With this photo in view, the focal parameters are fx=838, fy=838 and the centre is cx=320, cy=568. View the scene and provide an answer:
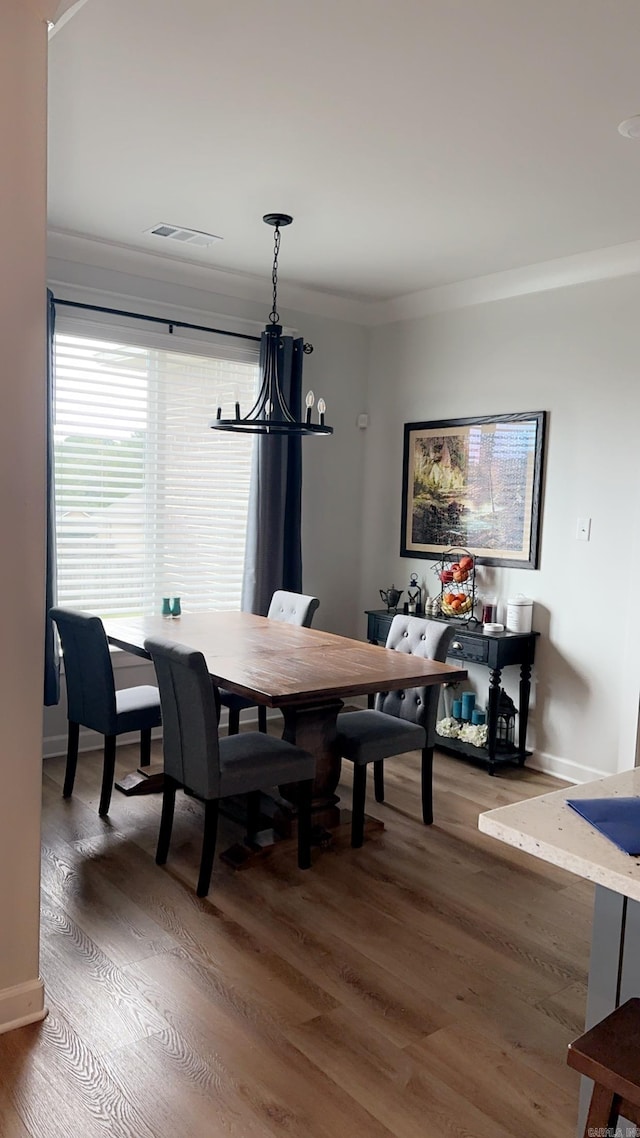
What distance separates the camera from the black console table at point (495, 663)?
442cm

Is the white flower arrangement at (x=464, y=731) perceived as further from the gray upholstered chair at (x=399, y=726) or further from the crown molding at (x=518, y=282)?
the crown molding at (x=518, y=282)

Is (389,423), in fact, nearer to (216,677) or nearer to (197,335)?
(197,335)

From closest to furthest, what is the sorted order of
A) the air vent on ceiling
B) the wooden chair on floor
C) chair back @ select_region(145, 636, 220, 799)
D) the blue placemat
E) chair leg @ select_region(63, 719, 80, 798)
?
the wooden chair on floor → the blue placemat → chair back @ select_region(145, 636, 220, 799) → chair leg @ select_region(63, 719, 80, 798) → the air vent on ceiling

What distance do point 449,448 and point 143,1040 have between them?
12.3 feet

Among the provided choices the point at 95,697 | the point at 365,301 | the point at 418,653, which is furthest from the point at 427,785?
the point at 365,301

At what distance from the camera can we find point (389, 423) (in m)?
5.60

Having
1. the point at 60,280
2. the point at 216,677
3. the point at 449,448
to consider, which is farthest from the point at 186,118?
the point at 449,448

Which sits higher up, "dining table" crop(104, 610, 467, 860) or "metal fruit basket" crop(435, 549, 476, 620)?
"metal fruit basket" crop(435, 549, 476, 620)

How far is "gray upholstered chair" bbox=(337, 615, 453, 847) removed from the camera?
347 centimetres

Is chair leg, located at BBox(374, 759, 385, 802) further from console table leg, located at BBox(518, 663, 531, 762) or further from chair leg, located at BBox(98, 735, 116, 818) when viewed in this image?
chair leg, located at BBox(98, 735, 116, 818)

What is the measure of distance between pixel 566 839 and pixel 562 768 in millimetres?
3206

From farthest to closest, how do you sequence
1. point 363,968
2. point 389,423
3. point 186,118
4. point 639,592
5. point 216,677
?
point 389,423 < point 639,592 < point 216,677 < point 186,118 < point 363,968

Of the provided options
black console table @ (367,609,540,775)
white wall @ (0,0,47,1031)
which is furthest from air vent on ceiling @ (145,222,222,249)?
black console table @ (367,609,540,775)

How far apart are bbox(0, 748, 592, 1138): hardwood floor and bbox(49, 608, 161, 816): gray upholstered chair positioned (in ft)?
1.01
